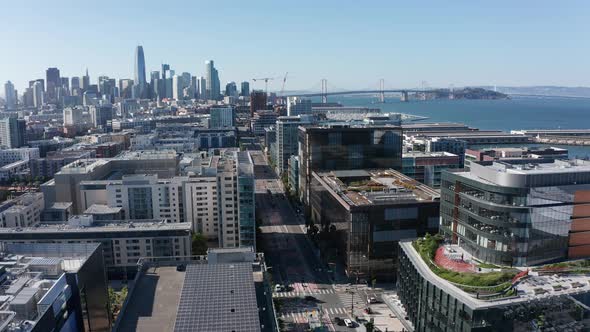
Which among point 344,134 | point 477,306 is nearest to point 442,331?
point 477,306

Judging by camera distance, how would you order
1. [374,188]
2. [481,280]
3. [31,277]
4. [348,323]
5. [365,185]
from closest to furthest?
[31,277] < [481,280] < [348,323] < [374,188] < [365,185]

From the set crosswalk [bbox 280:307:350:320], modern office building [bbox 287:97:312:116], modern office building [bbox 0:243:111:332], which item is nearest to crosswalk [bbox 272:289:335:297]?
crosswalk [bbox 280:307:350:320]

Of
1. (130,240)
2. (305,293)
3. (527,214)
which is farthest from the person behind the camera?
(130,240)

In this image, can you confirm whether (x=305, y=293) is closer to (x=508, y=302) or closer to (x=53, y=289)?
(x=508, y=302)

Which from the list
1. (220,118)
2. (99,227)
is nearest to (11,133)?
(220,118)

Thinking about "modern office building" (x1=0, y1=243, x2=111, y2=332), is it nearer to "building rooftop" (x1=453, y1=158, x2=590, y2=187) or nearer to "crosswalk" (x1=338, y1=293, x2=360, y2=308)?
"crosswalk" (x1=338, y1=293, x2=360, y2=308)

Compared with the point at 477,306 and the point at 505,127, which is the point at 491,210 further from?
the point at 505,127

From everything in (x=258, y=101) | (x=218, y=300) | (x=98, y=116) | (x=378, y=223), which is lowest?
(x=378, y=223)
